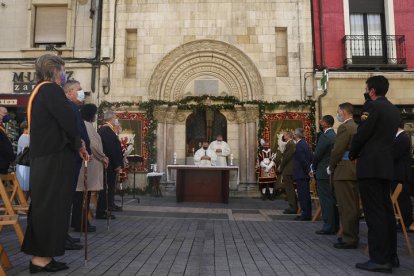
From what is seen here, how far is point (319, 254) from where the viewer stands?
4.57 meters

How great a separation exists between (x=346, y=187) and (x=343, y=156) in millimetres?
452

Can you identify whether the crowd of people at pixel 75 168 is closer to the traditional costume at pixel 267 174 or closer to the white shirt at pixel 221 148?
the traditional costume at pixel 267 174

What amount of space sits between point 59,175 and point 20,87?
39.2 feet

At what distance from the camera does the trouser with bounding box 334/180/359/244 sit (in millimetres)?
5035

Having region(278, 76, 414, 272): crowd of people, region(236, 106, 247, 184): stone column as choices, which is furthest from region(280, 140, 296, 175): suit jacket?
region(236, 106, 247, 184): stone column

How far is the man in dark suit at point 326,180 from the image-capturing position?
6113 millimetres

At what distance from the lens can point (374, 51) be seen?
1373 centimetres

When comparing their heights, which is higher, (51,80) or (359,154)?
(51,80)

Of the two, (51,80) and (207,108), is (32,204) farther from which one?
(207,108)

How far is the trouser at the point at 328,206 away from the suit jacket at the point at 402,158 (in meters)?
1.30

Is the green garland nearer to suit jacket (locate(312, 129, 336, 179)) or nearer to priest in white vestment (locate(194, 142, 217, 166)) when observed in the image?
priest in white vestment (locate(194, 142, 217, 166))

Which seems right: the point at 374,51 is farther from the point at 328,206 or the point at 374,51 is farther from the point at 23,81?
the point at 23,81

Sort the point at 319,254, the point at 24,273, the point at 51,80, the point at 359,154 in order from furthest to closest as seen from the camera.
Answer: the point at 319,254, the point at 359,154, the point at 51,80, the point at 24,273

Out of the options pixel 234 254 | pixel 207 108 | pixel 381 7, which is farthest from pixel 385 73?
pixel 234 254
